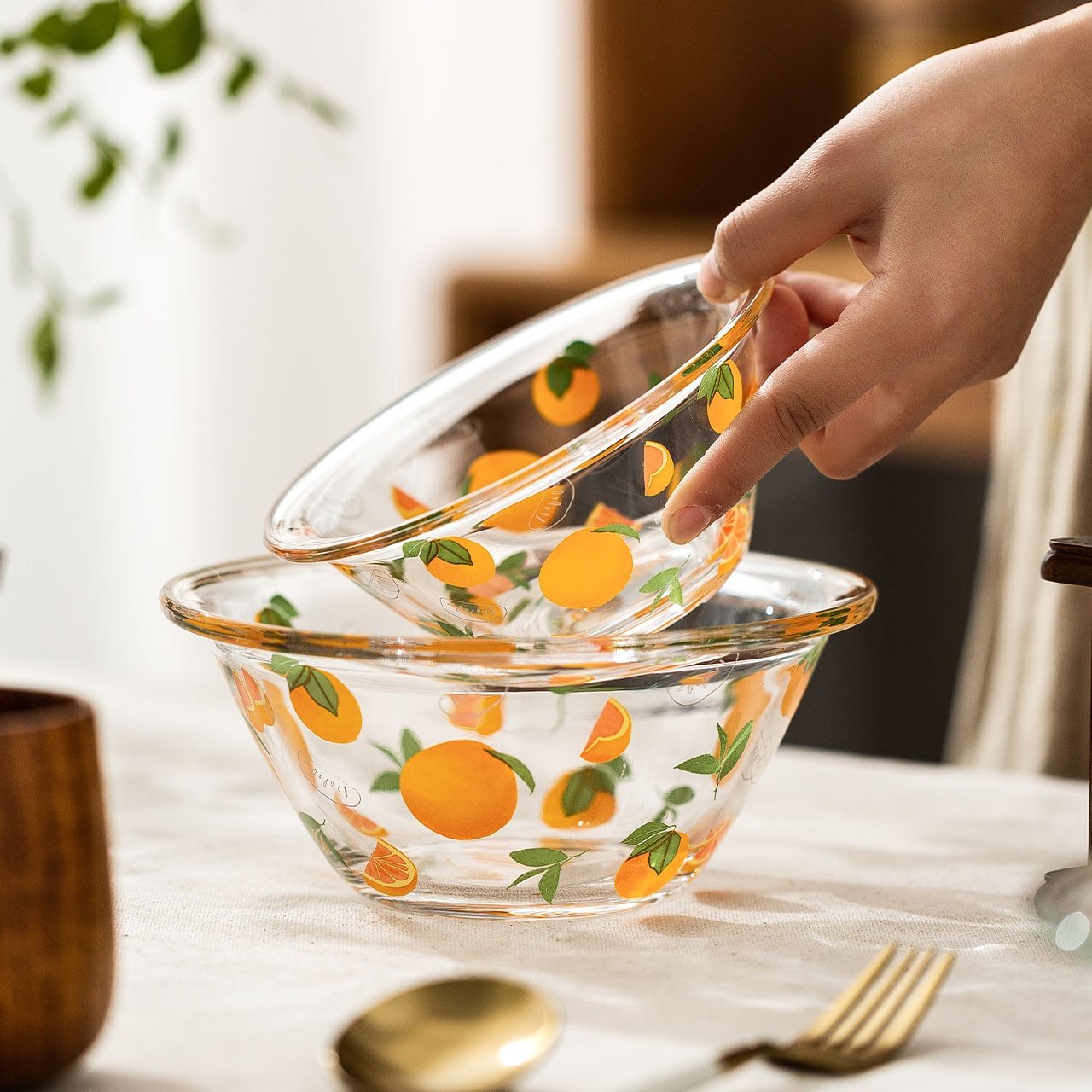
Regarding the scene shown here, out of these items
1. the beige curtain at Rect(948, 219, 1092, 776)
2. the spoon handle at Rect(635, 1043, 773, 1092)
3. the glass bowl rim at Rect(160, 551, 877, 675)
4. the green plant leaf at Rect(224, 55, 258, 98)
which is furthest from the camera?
the beige curtain at Rect(948, 219, 1092, 776)

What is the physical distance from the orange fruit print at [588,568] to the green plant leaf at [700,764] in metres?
0.07

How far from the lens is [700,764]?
21.6 inches

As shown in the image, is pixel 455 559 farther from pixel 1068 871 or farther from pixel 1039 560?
pixel 1039 560

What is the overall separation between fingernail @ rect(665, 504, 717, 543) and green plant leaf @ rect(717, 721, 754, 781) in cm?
7

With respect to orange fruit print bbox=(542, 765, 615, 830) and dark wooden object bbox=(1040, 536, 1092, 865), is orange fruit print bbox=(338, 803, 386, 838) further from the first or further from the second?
dark wooden object bbox=(1040, 536, 1092, 865)

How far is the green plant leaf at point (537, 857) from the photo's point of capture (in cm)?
54

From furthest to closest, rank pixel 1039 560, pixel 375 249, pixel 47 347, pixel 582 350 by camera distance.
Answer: pixel 375 249, pixel 1039 560, pixel 47 347, pixel 582 350

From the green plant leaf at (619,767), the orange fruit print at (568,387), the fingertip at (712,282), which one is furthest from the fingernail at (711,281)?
the green plant leaf at (619,767)

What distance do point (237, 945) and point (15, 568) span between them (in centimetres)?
184

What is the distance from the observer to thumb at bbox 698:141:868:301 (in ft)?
1.90

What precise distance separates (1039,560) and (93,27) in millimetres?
684

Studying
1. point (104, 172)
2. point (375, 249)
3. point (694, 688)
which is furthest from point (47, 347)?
point (375, 249)

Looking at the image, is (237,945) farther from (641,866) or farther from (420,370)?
(420,370)

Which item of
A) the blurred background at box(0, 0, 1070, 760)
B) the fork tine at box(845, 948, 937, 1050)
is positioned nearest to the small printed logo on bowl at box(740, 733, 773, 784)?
the fork tine at box(845, 948, 937, 1050)
